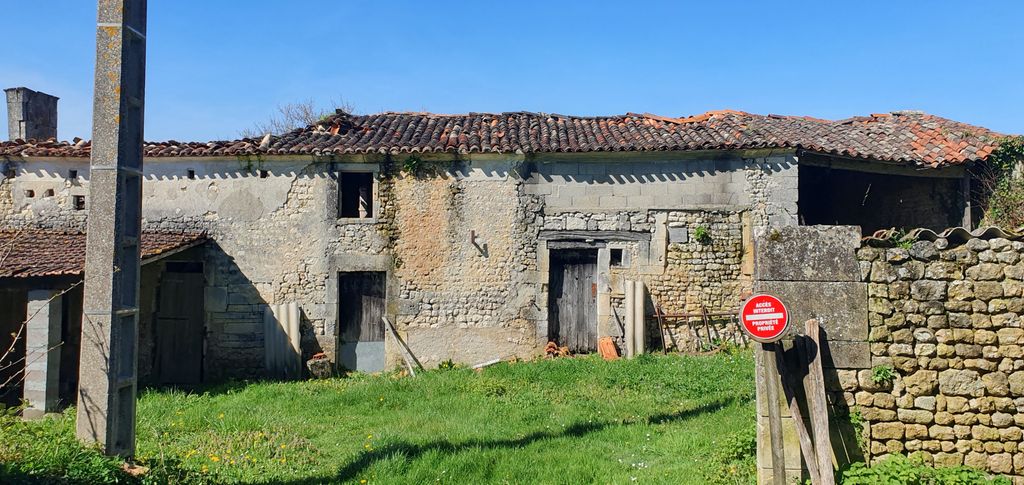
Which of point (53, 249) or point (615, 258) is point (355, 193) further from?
point (615, 258)

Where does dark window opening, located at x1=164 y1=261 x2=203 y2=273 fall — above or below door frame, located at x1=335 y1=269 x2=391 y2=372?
above

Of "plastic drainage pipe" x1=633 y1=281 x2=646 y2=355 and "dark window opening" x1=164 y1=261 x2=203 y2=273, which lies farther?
"dark window opening" x1=164 y1=261 x2=203 y2=273

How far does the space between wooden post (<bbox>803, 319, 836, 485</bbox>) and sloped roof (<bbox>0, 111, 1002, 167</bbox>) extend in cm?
666

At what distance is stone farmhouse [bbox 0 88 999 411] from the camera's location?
1124 cm

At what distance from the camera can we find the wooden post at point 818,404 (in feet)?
14.8

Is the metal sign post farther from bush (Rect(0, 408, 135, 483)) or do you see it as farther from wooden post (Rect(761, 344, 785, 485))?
bush (Rect(0, 408, 135, 483))

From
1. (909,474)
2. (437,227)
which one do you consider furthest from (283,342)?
(909,474)

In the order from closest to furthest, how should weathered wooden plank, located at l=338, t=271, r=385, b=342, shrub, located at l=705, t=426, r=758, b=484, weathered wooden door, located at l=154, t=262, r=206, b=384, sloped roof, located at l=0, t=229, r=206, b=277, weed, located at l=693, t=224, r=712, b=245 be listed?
1. shrub, located at l=705, t=426, r=758, b=484
2. sloped roof, located at l=0, t=229, r=206, b=277
3. weed, located at l=693, t=224, r=712, b=245
4. weathered wooden door, located at l=154, t=262, r=206, b=384
5. weathered wooden plank, located at l=338, t=271, r=385, b=342

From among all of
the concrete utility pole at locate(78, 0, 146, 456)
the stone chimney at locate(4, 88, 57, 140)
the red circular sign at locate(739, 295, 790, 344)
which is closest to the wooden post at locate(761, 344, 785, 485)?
the red circular sign at locate(739, 295, 790, 344)

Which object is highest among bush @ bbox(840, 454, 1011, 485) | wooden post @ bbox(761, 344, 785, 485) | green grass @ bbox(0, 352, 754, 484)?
wooden post @ bbox(761, 344, 785, 485)

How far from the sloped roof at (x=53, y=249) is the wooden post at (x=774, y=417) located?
8.76 meters

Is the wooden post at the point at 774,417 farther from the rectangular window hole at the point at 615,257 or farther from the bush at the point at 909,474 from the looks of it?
the rectangular window hole at the point at 615,257

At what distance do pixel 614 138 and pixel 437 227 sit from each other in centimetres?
351

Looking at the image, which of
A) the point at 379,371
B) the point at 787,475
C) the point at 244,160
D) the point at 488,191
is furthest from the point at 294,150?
the point at 787,475
